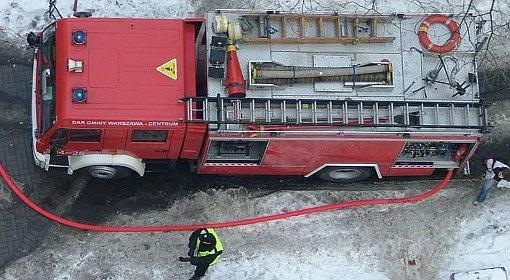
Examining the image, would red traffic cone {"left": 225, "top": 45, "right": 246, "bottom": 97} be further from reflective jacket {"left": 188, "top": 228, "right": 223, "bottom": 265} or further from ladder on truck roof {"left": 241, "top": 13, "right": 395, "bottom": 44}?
reflective jacket {"left": 188, "top": 228, "right": 223, "bottom": 265}

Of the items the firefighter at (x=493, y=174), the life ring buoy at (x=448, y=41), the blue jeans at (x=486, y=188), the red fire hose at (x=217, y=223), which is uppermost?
the life ring buoy at (x=448, y=41)

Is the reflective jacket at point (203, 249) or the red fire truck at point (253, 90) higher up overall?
the red fire truck at point (253, 90)

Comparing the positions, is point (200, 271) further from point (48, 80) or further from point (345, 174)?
point (48, 80)

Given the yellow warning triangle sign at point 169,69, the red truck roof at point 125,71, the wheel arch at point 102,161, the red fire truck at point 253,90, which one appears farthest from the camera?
the wheel arch at point 102,161

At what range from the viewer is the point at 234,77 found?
11211 mm

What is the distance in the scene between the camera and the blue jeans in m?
12.5

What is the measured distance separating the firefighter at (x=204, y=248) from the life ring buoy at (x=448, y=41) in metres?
4.72

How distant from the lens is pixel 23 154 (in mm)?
13055

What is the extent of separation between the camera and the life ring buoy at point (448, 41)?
38.8 feet

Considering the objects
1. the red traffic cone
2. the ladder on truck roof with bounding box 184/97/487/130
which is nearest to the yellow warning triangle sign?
the ladder on truck roof with bounding box 184/97/487/130

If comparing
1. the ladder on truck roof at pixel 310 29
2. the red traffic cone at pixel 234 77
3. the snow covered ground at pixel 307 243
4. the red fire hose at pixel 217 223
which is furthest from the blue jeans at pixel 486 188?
the red traffic cone at pixel 234 77

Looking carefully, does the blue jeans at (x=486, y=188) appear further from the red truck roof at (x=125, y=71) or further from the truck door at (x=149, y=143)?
the truck door at (x=149, y=143)

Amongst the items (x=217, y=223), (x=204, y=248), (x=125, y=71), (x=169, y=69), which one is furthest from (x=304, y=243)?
(x=125, y=71)

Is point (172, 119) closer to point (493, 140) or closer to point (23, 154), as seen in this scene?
point (23, 154)
